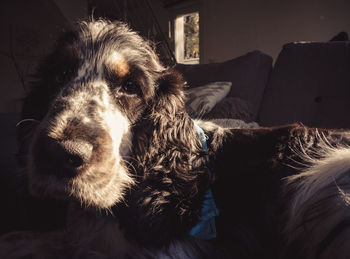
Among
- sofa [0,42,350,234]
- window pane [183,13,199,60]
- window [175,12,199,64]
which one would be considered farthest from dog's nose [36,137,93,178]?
window pane [183,13,199,60]

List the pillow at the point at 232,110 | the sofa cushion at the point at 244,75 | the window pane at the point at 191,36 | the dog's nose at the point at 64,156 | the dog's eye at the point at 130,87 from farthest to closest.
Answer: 1. the window pane at the point at 191,36
2. the sofa cushion at the point at 244,75
3. the pillow at the point at 232,110
4. the dog's eye at the point at 130,87
5. the dog's nose at the point at 64,156

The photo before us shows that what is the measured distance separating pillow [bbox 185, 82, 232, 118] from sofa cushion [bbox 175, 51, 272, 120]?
0.27 metres

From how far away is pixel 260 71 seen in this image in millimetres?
3061

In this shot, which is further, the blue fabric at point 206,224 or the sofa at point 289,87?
the sofa at point 289,87

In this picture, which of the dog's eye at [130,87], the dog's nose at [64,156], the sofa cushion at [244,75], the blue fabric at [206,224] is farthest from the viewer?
the sofa cushion at [244,75]

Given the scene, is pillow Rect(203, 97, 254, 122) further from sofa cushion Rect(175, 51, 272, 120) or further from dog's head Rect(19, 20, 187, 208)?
dog's head Rect(19, 20, 187, 208)

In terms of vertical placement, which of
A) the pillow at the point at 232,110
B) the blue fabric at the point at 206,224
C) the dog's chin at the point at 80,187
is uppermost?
the dog's chin at the point at 80,187

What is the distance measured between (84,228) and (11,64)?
6.83 meters

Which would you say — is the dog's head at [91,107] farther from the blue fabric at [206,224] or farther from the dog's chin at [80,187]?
the blue fabric at [206,224]

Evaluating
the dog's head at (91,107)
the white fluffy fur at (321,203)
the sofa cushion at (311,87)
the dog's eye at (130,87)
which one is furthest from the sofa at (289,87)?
the white fluffy fur at (321,203)

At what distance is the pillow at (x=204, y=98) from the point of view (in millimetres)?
2553

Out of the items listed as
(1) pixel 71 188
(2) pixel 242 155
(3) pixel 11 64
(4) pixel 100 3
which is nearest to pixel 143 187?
(1) pixel 71 188

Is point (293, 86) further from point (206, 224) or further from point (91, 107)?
point (91, 107)

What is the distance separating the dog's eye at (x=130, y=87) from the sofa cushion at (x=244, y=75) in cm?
180
